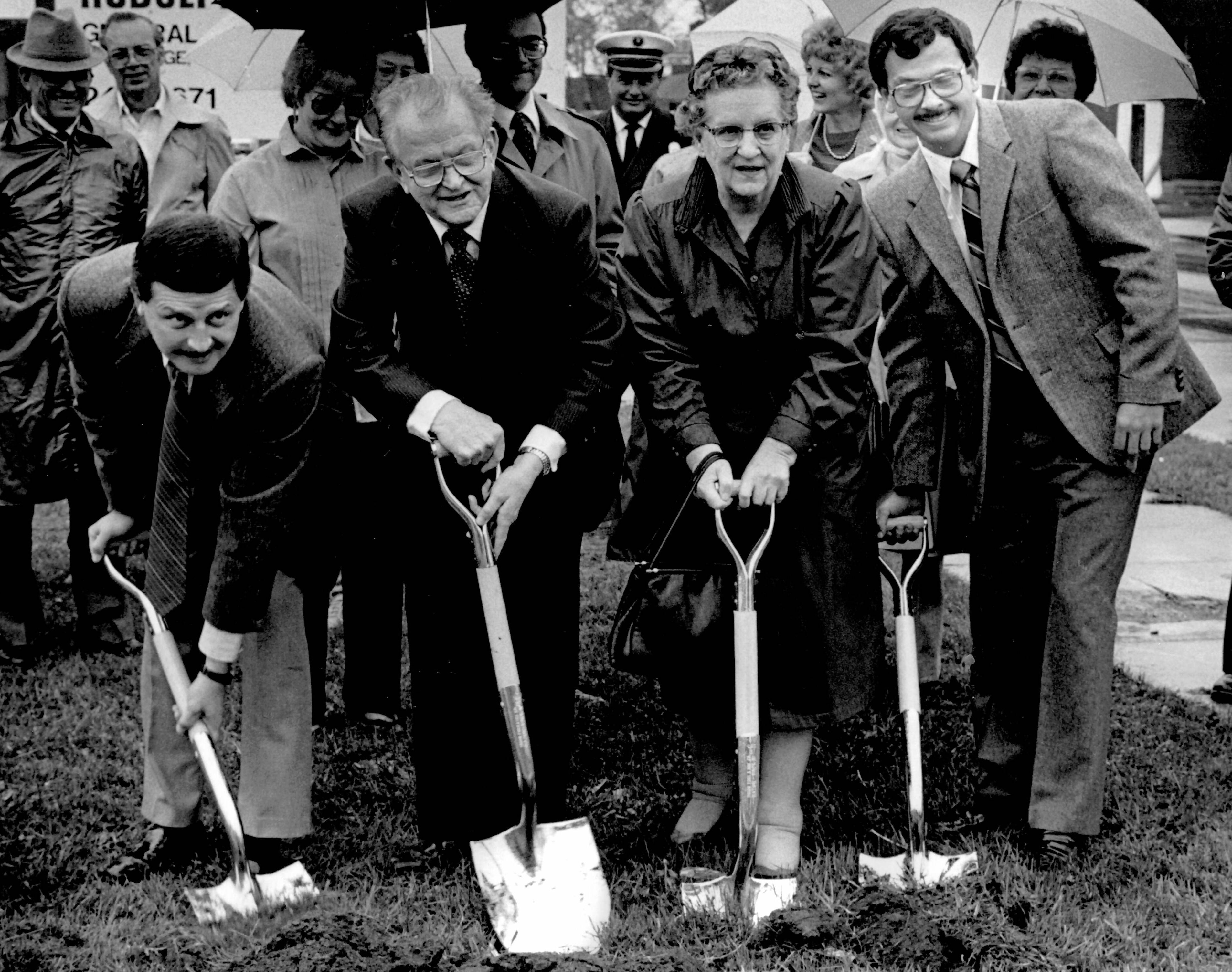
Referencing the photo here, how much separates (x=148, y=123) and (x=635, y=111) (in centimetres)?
216

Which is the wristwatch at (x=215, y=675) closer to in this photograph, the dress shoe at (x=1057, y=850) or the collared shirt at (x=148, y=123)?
the dress shoe at (x=1057, y=850)

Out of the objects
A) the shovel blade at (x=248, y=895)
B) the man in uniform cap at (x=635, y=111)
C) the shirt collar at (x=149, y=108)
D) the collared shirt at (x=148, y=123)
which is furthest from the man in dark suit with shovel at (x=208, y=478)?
the man in uniform cap at (x=635, y=111)

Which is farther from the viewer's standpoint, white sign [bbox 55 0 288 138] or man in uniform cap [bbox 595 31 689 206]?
white sign [bbox 55 0 288 138]

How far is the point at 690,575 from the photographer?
13.4ft

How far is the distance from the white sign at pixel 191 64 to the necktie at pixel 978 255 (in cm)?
539

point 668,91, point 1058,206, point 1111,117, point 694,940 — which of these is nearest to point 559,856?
point 694,940

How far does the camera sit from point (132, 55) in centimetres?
672

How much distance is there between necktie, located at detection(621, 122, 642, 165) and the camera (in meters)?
7.20

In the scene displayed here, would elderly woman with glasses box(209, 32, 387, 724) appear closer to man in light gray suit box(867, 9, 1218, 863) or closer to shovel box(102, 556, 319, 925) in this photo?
shovel box(102, 556, 319, 925)

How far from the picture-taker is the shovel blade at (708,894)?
3.73 metres

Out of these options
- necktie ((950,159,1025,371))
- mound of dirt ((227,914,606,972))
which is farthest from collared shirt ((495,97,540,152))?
mound of dirt ((227,914,606,972))

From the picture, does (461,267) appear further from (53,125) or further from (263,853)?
(53,125)

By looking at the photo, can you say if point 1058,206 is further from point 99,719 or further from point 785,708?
point 99,719

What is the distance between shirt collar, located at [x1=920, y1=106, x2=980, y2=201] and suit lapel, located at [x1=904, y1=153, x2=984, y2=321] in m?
0.02
